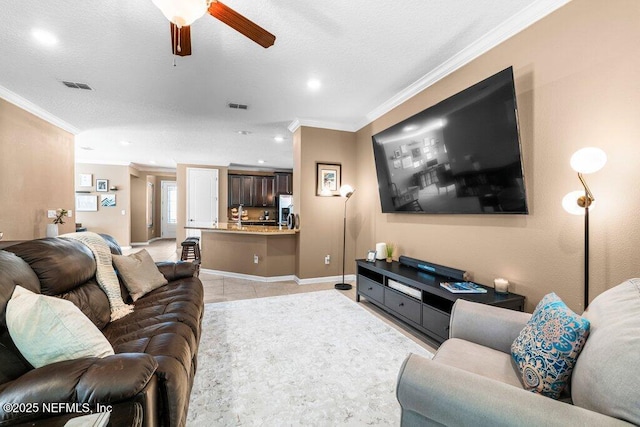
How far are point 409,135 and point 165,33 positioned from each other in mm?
2458

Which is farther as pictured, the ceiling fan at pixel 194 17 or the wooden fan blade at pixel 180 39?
the wooden fan blade at pixel 180 39

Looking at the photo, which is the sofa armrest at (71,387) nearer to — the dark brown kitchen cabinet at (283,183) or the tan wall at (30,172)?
the tan wall at (30,172)

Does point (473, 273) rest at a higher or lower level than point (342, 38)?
lower

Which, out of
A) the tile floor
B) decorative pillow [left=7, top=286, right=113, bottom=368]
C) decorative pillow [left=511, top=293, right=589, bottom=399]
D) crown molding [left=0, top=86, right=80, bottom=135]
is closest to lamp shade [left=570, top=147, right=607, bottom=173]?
decorative pillow [left=511, top=293, right=589, bottom=399]

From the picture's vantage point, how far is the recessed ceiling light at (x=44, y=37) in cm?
225

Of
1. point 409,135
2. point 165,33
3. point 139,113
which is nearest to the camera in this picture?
point 165,33

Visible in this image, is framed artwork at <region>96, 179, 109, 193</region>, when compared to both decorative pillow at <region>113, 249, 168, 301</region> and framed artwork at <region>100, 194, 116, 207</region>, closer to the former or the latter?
framed artwork at <region>100, 194, 116, 207</region>

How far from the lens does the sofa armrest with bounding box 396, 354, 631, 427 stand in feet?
2.69

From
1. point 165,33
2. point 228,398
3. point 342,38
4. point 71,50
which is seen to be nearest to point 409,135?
point 342,38

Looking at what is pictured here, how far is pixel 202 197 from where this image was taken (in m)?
8.02

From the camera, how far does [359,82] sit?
3.10 m

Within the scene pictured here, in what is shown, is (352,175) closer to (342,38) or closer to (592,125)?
(342,38)

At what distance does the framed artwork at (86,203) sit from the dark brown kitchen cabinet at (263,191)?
14.4 feet

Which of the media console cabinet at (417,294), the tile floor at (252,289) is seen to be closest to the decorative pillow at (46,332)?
the media console cabinet at (417,294)
